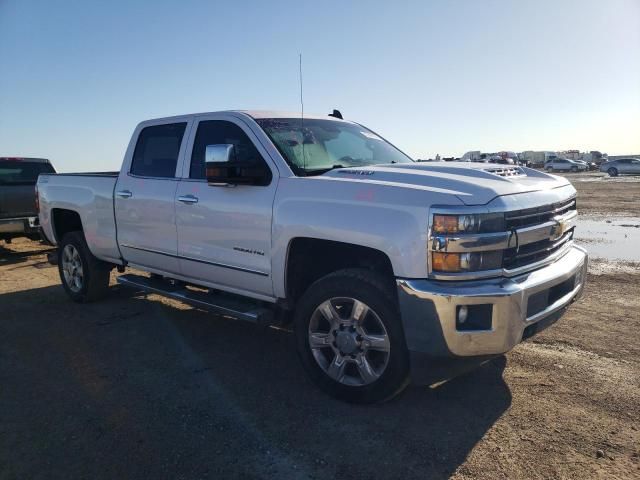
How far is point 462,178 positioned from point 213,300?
2.32 m

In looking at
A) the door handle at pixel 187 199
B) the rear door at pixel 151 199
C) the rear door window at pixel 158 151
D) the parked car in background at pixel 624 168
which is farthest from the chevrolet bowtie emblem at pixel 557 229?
the parked car in background at pixel 624 168

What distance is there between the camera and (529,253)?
11.0 feet

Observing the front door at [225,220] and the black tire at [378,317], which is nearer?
the black tire at [378,317]

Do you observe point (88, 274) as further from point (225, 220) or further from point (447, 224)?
point (447, 224)

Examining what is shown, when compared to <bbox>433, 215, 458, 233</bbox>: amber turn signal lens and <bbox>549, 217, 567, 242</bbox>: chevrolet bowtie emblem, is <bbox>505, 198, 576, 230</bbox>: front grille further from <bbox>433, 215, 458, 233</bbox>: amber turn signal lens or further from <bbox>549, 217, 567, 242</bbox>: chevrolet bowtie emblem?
<bbox>433, 215, 458, 233</bbox>: amber turn signal lens

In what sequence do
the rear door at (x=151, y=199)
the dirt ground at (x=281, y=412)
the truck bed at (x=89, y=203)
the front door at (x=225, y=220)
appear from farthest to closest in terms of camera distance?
the truck bed at (x=89, y=203), the rear door at (x=151, y=199), the front door at (x=225, y=220), the dirt ground at (x=281, y=412)

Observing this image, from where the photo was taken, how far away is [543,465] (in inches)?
110

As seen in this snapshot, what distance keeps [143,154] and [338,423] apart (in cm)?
350

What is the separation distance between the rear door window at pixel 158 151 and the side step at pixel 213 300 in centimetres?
108

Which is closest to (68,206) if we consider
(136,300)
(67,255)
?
(67,255)

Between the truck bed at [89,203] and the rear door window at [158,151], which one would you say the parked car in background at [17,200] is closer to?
the truck bed at [89,203]

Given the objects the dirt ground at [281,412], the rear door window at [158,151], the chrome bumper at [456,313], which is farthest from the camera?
the rear door window at [158,151]

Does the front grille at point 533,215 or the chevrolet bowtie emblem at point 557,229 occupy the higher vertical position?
the front grille at point 533,215

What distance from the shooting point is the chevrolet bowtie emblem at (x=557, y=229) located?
354cm
